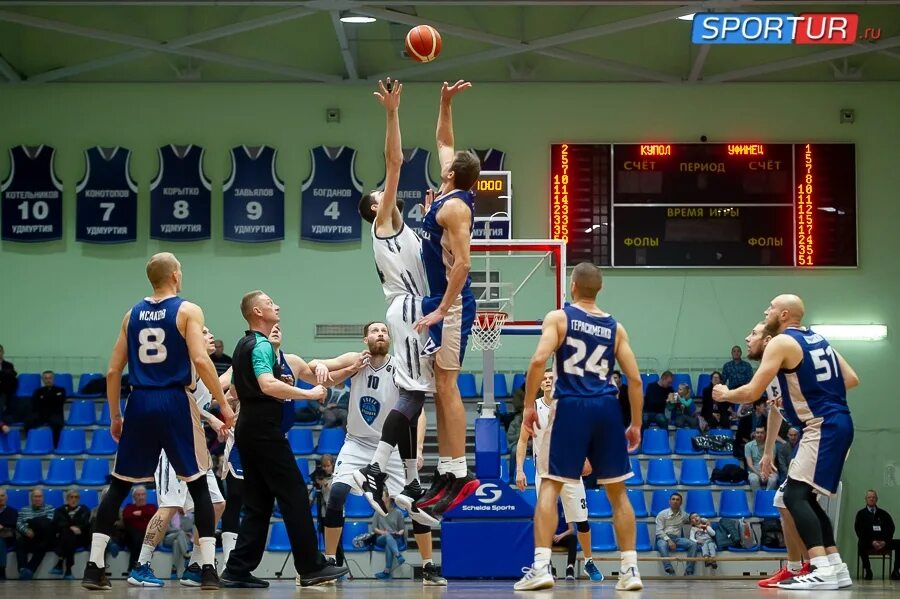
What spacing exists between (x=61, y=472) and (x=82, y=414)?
1.24 m

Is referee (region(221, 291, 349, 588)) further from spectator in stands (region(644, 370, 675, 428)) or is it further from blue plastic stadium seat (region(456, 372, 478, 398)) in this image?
spectator in stands (region(644, 370, 675, 428))

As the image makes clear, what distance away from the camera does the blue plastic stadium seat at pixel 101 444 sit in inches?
744

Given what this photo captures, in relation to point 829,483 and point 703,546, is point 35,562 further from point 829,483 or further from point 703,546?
point 829,483

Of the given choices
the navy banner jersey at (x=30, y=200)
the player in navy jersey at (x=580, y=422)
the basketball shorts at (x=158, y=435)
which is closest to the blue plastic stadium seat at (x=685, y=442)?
the player in navy jersey at (x=580, y=422)

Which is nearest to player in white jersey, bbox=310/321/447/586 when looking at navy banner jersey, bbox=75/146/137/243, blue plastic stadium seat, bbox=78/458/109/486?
blue plastic stadium seat, bbox=78/458/109/486

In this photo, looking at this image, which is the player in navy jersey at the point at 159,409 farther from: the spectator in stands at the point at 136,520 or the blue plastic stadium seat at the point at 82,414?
the blue plastic stadium seat at the point at 82,414

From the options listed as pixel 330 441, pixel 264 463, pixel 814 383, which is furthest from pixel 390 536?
pixel 814 383

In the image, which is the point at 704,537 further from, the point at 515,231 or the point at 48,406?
the point at 48,406

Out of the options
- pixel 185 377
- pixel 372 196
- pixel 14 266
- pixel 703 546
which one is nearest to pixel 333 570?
pixel 185 377

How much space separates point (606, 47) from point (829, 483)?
1301cm

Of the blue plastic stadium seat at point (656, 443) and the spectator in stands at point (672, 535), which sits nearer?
the spectator in stands at point (672, 535)

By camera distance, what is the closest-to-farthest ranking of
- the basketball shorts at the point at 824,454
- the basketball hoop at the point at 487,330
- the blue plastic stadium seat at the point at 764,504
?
1. the basketball shorts at the point at 824,454
2. the basketball hoop at the point at 487,330
3. the blue plastic stadium seat at the point at 764,504

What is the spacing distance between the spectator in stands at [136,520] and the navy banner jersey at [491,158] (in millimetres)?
7855

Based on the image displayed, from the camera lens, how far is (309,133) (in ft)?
68.4
